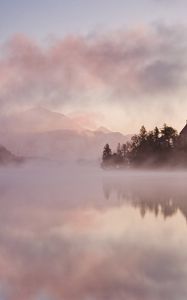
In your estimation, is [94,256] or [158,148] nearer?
[94,256]

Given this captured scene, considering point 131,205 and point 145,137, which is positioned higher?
point 145,137

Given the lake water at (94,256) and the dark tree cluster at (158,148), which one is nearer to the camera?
the lake water at (94,256)

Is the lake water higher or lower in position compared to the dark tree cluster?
lower

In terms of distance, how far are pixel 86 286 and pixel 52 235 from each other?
6.71 m

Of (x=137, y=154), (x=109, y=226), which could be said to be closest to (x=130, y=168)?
(x=137, y=154)

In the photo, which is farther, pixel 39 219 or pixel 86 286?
pixel 39 219

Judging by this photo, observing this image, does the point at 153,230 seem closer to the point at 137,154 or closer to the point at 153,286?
the point at 153,286

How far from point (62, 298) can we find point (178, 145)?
337ft

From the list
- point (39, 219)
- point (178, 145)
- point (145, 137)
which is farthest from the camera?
point (145, 137)

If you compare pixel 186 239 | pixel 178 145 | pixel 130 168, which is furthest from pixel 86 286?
pixel 130 168

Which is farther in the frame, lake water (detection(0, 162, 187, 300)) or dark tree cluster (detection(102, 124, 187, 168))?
dark tree cluster (detection(102, 124, 187, 168))

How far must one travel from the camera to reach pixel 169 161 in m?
113

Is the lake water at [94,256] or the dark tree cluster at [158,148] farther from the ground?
the dark tree cluster at [158,148]

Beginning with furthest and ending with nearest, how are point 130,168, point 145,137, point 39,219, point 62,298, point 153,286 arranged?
Result: point 130,168, point 145,137, point 39,219, point 153,286, point 62,298
